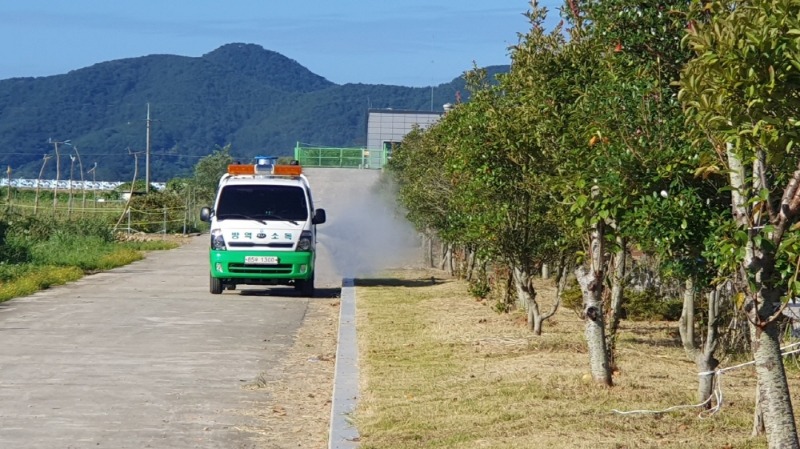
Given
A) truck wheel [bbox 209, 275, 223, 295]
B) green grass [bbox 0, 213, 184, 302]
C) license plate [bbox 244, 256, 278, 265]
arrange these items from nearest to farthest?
license plate [bbox 244, 256, 278, 265] → truck wheel [bbox 209, 275, 223, 295] → green grass [bbox 0, 213, 184, 302]

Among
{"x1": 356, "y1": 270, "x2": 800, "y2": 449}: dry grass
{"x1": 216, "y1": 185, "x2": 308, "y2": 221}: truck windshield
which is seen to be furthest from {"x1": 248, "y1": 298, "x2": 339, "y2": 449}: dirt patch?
{"x1": 216, "y1": 185, "x2": 308, "y2": 221}: truck windshield

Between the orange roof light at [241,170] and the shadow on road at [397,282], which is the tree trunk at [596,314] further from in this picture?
the shadow on road at [397,282]

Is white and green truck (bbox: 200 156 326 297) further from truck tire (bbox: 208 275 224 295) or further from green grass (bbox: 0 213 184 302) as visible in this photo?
green grass (bbox: 0 213 184 302)

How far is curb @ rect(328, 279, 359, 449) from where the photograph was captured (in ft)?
30.2

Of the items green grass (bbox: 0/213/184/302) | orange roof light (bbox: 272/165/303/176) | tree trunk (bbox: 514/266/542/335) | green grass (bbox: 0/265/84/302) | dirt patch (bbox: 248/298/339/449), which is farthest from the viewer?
green grass (bbox: 0/213/184/302)

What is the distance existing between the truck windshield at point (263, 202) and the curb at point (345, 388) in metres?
5.37

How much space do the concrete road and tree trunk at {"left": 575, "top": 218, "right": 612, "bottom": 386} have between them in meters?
2.81

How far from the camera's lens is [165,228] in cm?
5578

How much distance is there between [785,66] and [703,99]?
0.60m

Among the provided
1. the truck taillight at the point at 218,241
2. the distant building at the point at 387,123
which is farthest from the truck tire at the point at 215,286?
the distant building at the point at 387,123

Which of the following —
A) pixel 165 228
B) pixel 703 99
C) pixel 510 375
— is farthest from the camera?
pixel 165 228

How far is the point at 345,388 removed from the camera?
1156 cm

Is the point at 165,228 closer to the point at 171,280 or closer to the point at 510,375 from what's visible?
the point at 171,280

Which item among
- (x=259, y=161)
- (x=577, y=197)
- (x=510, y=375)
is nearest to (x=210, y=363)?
(x=510, y=375)
